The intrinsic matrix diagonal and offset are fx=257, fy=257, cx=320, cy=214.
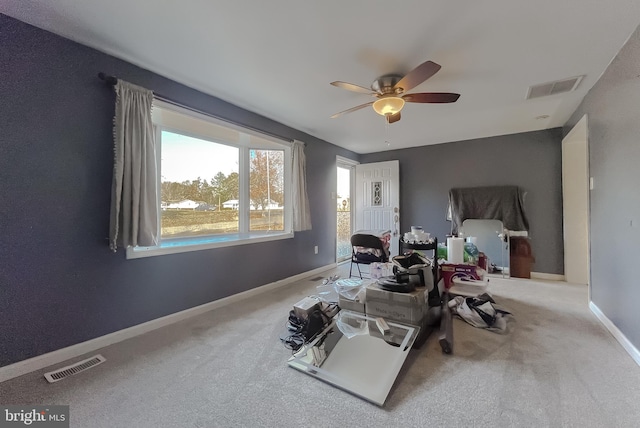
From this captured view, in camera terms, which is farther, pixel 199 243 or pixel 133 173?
pixel 199 243

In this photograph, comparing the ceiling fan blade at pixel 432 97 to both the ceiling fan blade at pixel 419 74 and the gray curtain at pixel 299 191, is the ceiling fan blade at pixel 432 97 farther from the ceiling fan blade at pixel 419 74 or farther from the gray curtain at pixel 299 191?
the gray curtain at pixel 299 191

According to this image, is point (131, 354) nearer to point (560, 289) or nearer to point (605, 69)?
point (605, 69)

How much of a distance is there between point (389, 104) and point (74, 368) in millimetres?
3125

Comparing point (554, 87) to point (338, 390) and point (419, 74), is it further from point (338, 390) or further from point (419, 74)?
point (338, 390)

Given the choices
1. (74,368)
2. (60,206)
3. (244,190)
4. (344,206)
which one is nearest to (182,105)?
(244,190)

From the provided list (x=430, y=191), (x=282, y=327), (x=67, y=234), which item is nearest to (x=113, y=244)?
(x=67, y=234)

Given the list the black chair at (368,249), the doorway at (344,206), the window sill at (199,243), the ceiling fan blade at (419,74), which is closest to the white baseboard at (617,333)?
the black chair at (368,249)

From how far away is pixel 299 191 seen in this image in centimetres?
378

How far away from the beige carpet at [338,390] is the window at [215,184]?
3.17 ft

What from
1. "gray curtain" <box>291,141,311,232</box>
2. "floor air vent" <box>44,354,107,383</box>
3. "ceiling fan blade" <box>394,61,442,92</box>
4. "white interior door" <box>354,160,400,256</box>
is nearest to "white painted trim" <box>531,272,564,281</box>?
"white interior door" <box>354,160,400,256</box>

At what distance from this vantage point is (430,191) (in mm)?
4879

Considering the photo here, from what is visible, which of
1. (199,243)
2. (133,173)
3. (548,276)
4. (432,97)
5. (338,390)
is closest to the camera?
(338,390)

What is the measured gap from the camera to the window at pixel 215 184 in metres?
2.62

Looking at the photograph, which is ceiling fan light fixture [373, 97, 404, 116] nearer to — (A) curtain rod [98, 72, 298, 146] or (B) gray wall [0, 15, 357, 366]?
(A) curtain rod [98, 72, 298, 146]
